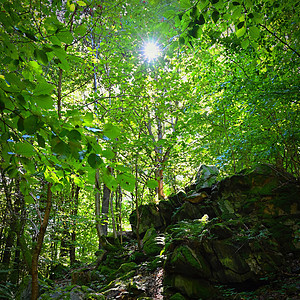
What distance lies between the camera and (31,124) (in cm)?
99

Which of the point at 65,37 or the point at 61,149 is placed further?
the point at 65,37

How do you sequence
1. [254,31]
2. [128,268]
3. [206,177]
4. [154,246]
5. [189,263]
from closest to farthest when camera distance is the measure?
[254,31] < [189,263] < [128,268] < [154,246] < [206,177]

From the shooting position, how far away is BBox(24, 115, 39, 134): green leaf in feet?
3.21

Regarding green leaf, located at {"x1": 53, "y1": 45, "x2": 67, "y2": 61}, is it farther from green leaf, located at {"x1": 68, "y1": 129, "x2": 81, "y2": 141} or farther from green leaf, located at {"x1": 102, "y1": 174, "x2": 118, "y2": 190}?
green leaf, located at {"x1": 102, "y1": 174, "x2": 118, "y2": 190}

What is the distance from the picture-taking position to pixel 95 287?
524 cm

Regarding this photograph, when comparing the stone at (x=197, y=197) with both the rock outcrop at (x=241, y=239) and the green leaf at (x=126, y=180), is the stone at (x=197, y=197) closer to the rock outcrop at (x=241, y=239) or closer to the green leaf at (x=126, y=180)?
the rock outcrop at (x=241, y=239)

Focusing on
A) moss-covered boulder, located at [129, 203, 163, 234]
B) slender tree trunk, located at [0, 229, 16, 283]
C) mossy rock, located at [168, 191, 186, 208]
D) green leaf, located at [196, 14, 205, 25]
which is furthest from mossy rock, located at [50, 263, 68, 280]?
green leaf, located at [196, 14, 205, 25]

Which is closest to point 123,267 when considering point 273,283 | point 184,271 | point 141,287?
point 141,287

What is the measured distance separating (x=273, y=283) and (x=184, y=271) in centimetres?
163

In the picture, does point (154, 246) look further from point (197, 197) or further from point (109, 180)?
point (109, 180)

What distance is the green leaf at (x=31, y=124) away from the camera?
98 centimetres

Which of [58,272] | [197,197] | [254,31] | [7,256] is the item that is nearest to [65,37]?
[254,31]

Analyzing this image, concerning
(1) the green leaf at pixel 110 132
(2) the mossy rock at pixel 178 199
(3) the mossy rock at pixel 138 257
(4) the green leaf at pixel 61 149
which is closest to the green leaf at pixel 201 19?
(1) the green leaf at pixel 110 132

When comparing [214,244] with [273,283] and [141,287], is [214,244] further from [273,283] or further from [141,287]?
[141,287]
